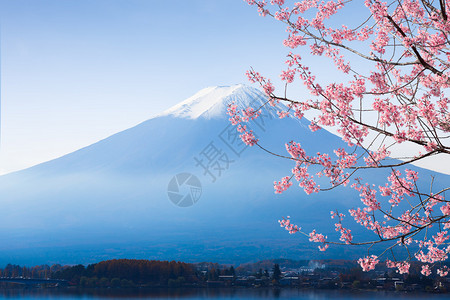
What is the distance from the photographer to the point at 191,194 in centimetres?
16575

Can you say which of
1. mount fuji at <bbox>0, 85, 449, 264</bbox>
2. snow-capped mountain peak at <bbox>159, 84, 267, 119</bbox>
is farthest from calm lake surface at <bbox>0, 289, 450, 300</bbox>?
snow-capped mountain peak at <bbox>159, 84, 267, 119</bbox>

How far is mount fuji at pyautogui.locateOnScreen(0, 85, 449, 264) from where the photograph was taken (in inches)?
4557

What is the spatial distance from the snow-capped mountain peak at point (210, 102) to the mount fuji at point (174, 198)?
0.51m

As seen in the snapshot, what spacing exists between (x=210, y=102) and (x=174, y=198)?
36.8 metres

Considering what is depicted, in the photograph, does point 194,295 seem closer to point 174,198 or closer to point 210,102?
point 174,198

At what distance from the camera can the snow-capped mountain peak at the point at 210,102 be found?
156750 mm

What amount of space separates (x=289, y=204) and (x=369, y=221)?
13627 centimetres

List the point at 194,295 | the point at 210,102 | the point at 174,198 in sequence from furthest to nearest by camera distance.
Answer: the point at 210,102 < the point at 174,198 < the point at 194,295

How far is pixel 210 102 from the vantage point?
174m

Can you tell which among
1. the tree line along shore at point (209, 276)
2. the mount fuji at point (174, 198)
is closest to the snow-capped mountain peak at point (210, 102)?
the mount fuji at point (174, 198)

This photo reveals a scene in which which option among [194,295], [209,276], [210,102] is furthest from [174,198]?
[194,295]

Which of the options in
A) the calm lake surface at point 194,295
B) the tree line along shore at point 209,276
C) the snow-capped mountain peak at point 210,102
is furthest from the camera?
the snow-capped mountain peak at point 210,102

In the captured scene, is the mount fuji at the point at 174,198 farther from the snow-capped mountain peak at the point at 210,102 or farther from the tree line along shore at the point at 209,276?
the tree line along shore at the point at 209,276

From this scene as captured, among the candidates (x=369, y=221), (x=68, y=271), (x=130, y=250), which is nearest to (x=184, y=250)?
(x=130, y=250)
